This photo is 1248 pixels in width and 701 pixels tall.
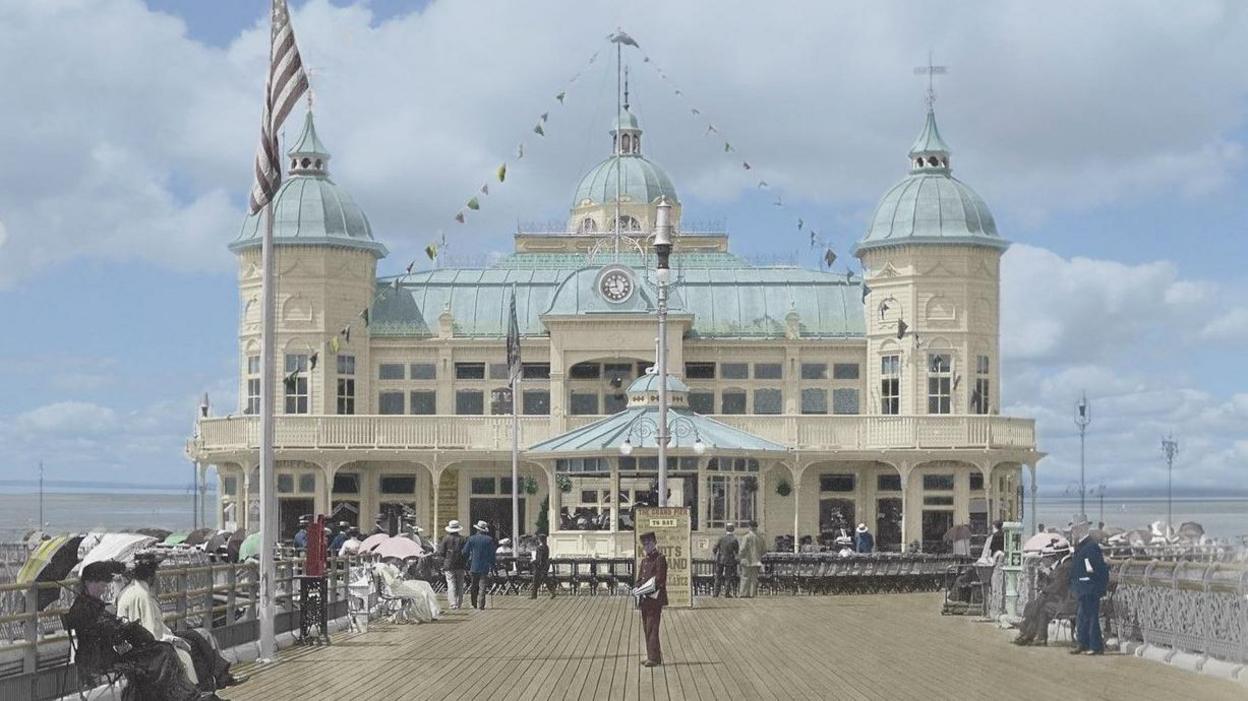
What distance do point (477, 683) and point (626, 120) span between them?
51.4 metres

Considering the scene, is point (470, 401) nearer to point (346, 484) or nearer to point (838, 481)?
point (346, 484)

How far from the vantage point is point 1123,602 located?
885 inches

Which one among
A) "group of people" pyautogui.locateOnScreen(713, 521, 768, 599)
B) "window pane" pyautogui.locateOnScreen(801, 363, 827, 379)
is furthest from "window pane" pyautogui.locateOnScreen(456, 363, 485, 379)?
"group of people" pyautogui.locateOnScreen(713, 521, 768, 599)

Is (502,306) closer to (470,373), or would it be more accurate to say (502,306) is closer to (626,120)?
(470,373)

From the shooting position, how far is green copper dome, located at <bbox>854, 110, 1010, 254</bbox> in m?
55.3

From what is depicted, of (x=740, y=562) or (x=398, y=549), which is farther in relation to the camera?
(x=740, y=562)

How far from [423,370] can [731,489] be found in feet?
44.3

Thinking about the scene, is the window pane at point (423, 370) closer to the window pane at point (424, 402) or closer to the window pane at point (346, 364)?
the window pane at point (424, 402)

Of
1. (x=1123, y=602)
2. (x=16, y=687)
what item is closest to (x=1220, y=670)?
(x=1123, y=602)

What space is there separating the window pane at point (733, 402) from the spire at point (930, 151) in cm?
859

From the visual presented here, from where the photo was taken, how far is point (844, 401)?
5738 centimetres

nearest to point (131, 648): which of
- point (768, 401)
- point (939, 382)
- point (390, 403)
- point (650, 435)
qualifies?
point (650, 435)

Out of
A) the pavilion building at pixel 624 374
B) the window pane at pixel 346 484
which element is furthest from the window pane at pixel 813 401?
the window pane at pixel 346 484

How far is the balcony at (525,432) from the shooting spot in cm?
5378
